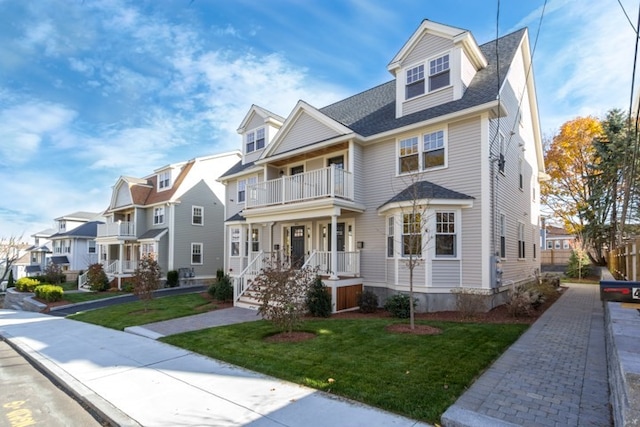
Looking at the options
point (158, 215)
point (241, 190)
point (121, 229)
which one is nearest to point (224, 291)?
point (241, 190)

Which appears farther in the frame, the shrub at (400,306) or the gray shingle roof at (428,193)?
the gray shingle roof at (428,193)

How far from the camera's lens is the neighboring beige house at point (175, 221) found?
25.0 m

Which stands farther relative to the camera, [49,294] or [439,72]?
[49,294]

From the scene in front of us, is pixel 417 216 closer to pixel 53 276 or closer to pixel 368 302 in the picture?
pixel 368 302

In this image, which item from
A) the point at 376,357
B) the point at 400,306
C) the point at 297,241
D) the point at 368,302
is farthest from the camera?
the point at 297,241

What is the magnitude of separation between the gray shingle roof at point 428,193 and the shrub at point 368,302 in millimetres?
3359

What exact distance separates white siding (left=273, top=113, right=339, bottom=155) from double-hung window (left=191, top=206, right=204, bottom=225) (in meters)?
12.6

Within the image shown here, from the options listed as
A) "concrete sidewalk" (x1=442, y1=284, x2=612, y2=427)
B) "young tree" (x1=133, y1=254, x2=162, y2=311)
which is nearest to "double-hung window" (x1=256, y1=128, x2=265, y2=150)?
"young tree" (x1=133, y1=254, x2=162, y2=311)

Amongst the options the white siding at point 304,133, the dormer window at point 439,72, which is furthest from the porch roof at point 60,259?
the dormer window at point 439,72

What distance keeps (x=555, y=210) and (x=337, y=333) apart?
93.4 feet

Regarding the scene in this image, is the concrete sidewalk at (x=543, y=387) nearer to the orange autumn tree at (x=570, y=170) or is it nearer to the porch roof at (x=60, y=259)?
the orange autumn tree at (x=570, y=170)

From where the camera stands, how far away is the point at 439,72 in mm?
12898

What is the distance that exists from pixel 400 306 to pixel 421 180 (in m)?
4.60

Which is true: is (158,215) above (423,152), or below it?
below
